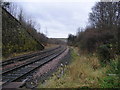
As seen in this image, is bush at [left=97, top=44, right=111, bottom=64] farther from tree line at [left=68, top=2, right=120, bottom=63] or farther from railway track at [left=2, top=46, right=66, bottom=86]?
railway track at [left=2, top=46, right=66, bottom=86]

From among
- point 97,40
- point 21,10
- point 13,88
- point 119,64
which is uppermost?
point 21,10

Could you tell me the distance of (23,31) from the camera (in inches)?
1400

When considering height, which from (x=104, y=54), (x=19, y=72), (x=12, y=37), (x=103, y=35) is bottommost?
(x=19, y=72)

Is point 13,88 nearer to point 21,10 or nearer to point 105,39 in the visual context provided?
point 105,39

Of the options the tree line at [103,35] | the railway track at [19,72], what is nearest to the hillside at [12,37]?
the tree line at [103,35]

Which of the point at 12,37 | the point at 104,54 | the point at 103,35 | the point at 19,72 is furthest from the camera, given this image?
the point at 12,37

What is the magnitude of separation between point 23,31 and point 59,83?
94.2ft

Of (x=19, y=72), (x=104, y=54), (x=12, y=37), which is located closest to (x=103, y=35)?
(x=104, y=54)

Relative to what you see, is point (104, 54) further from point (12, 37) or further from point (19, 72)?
point (12, 37)

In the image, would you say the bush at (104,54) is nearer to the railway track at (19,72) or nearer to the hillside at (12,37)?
the railway track at (19,72)

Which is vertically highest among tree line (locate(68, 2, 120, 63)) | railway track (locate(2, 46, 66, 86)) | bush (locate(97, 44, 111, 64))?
tree line (locate(68, 2, 120, 63))

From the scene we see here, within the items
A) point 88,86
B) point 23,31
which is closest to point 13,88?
point 88,86

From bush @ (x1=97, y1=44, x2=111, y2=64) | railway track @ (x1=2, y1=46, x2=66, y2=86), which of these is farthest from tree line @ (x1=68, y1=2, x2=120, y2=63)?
railway track @ (x1=2, y1=46, x2=66, y2=86)

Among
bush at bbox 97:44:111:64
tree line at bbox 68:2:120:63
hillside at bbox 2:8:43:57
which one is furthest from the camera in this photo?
hillside at bbox 2:8:43:57
